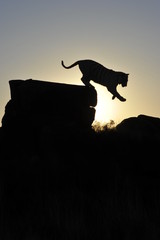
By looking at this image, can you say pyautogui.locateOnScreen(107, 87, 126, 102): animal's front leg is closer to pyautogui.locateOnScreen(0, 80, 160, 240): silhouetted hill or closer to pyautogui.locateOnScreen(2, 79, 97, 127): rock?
pyautogui.locateOnScreen(0, 80, 160, 240): silhouetted hill

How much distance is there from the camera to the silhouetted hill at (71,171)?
293 inches

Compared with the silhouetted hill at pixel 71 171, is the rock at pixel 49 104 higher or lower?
higher

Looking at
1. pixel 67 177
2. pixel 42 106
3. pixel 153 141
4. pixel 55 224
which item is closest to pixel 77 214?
pixel 55 224

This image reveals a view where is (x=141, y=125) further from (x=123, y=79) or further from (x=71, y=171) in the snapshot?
(x=71, y=171)

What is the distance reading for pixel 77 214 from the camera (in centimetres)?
786

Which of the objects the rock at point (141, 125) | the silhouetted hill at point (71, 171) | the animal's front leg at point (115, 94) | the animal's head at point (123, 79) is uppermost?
the animal's head at point (123, 79)

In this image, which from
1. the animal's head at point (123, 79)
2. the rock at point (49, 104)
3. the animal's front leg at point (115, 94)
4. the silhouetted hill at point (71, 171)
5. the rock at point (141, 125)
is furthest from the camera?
the animal's head at point (123, 79)

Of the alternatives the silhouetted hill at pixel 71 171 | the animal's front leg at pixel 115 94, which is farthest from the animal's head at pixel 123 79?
the silhouetted hill at pixel 71 171

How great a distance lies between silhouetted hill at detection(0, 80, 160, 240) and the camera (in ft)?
24.4

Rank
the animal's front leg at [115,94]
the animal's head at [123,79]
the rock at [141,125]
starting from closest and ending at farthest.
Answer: the rock at [141,125] → the animal's front leg at [115,94] → the animal's head at [123,79]

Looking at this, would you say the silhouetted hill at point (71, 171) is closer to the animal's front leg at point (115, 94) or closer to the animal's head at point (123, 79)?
the animal's front leg at point (115, 94)

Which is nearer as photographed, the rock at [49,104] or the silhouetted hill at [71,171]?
the silhouetted hill at [71,171]

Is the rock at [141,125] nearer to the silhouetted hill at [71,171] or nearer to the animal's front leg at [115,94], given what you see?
the silhouetted hill at [71,171]

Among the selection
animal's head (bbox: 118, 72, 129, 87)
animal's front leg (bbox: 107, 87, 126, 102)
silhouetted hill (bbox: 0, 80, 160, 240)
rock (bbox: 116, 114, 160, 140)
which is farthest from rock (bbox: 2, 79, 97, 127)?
rock (bbox: 116, 114, 160, 140)
